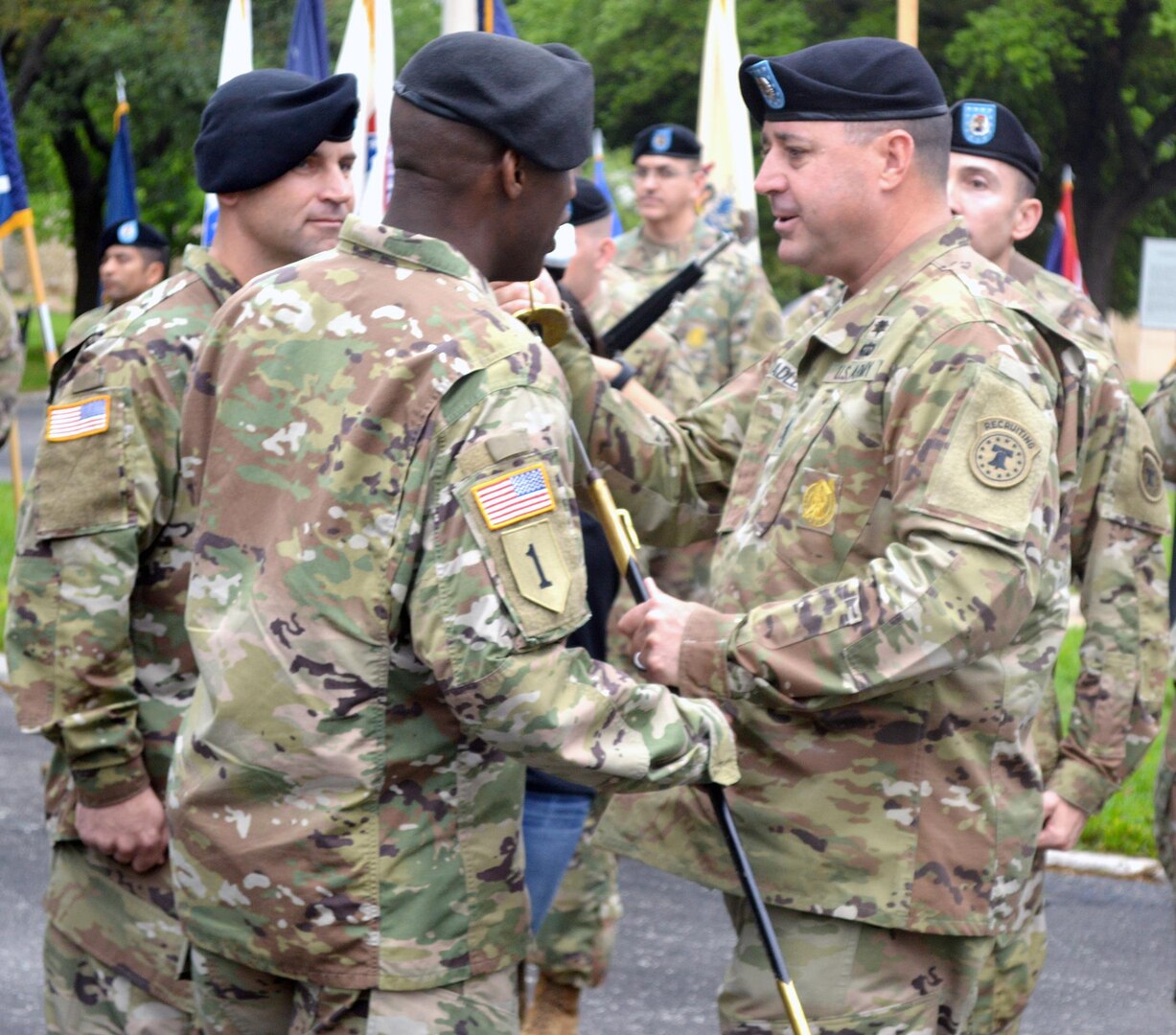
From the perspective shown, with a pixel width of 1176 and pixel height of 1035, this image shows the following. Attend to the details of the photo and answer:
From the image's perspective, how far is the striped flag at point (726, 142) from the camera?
31.1 feet

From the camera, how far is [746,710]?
2975 millimetres

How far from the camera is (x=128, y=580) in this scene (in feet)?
10.7

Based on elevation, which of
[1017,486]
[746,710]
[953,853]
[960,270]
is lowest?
[953,853]

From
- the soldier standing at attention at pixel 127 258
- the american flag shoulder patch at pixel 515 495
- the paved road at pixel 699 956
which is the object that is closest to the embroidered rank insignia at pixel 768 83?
the american flag shoulder patch at pixel 515 495

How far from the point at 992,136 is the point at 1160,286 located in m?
8.13

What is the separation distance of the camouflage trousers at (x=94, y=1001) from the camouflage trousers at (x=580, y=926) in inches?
60.0

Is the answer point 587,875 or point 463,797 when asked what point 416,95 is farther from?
point 587,875

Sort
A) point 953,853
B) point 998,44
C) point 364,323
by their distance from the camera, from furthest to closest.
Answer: point 998,44 → point 953,853 → point 364,323

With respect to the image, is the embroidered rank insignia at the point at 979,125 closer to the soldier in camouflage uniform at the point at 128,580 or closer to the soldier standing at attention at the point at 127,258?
the soldier in camouflage uniform at the point at 128,580

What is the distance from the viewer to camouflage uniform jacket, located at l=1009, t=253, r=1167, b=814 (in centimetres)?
378

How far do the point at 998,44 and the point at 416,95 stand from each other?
23095 mm

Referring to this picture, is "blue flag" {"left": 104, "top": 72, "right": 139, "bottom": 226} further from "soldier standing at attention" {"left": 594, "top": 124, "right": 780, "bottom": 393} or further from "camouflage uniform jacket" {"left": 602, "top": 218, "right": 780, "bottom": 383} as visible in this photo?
"camouflage uniform jacket" {"left": 602, "top": 218, "right": 780, "bottom": 383}

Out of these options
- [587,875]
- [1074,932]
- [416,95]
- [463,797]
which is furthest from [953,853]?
[1074,932]

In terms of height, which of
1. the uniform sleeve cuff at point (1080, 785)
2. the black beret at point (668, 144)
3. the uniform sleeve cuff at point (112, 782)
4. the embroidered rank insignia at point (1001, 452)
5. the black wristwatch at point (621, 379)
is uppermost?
the embroidered rank insignia at point (1001, 452)
